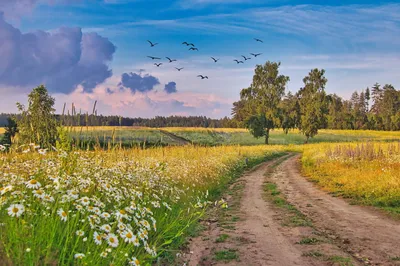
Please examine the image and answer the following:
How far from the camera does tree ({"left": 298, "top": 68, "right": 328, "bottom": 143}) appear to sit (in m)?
64.0

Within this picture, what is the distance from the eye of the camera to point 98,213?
12.9 feet

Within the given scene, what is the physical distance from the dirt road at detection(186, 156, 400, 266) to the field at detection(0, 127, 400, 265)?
637 millimetres

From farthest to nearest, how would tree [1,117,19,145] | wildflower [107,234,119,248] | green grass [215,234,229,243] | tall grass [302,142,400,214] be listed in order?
tall grass [302,142,400,214], tree [1,117,19,145], green grass [215,234,229,243], wildflower [107,234,119,248]

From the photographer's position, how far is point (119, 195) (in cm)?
525

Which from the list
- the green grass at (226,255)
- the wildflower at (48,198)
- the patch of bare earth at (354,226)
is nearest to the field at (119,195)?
the wildflower at (48,198)

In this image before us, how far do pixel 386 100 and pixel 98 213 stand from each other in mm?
133385

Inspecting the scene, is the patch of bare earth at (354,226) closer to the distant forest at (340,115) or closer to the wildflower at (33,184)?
the wildflower at (33,184)

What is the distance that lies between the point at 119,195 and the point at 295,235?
4345 millimetres

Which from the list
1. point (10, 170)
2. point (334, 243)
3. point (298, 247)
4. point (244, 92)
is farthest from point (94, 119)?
point (244, 92)

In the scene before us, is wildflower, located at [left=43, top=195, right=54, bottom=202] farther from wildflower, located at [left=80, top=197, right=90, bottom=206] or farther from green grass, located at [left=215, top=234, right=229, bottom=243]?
green grass, located at [left=215, top=234, right=229, bottom=243]

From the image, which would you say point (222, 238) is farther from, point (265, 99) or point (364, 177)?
point (265, 99)

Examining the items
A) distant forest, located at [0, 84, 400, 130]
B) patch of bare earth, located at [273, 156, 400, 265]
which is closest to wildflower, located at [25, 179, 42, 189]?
patch of bare earth, located at [273, 156, 400, 265]

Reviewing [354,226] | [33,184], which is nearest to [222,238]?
[354,226]

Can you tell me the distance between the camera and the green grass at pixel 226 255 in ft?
20.2
